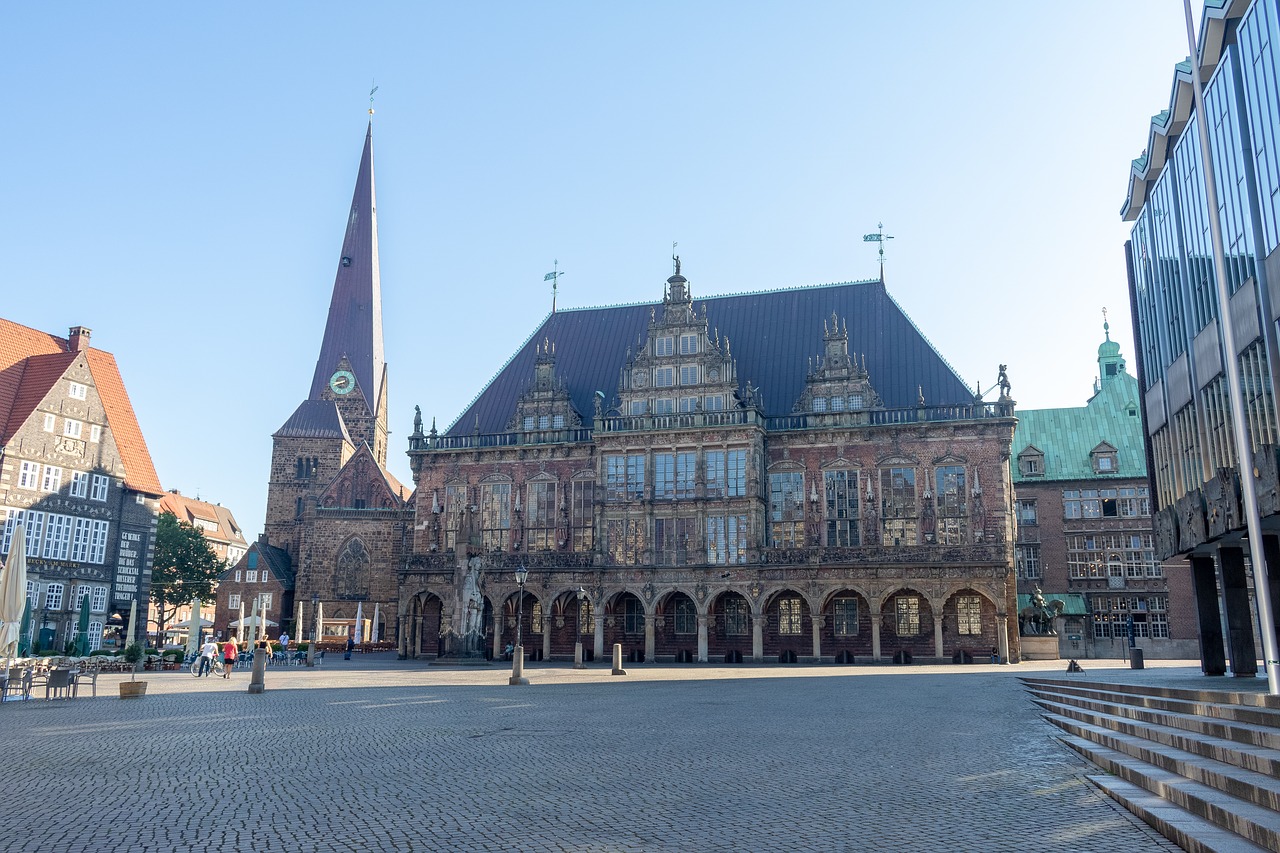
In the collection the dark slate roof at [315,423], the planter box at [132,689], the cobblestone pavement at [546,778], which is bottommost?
the cobblestone pavement at [546,778]

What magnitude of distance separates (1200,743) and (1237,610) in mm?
17906

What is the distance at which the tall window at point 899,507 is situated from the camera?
4819 cm

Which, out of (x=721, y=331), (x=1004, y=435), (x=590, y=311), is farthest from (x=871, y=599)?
(x=590, y=311)

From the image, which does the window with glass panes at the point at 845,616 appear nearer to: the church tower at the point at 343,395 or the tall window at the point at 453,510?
the tall window at the point at 453,510

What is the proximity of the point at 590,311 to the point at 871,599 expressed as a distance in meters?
26.7

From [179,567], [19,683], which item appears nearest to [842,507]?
[19,683]

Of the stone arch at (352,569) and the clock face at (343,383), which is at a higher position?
the clock face at (343,383)

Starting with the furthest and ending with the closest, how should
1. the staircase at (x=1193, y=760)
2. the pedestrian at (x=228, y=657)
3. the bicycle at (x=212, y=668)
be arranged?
the bicycle at (x=212, y=668), the pedestrian at (x=228, y=657), the staircase at (x=1193, y=760)

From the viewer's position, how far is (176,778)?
37.8 feet

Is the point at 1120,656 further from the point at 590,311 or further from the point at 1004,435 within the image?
the point at 590,311

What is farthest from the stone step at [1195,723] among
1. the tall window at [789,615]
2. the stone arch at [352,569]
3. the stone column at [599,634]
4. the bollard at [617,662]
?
the stone arch at [352,569]

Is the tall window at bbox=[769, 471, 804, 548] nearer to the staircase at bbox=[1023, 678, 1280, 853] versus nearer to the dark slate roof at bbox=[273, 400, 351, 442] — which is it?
the staircase at bbox=[1023, 678, 1280, 853]

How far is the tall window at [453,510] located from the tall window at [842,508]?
20.2 m

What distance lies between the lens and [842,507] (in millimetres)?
49500
